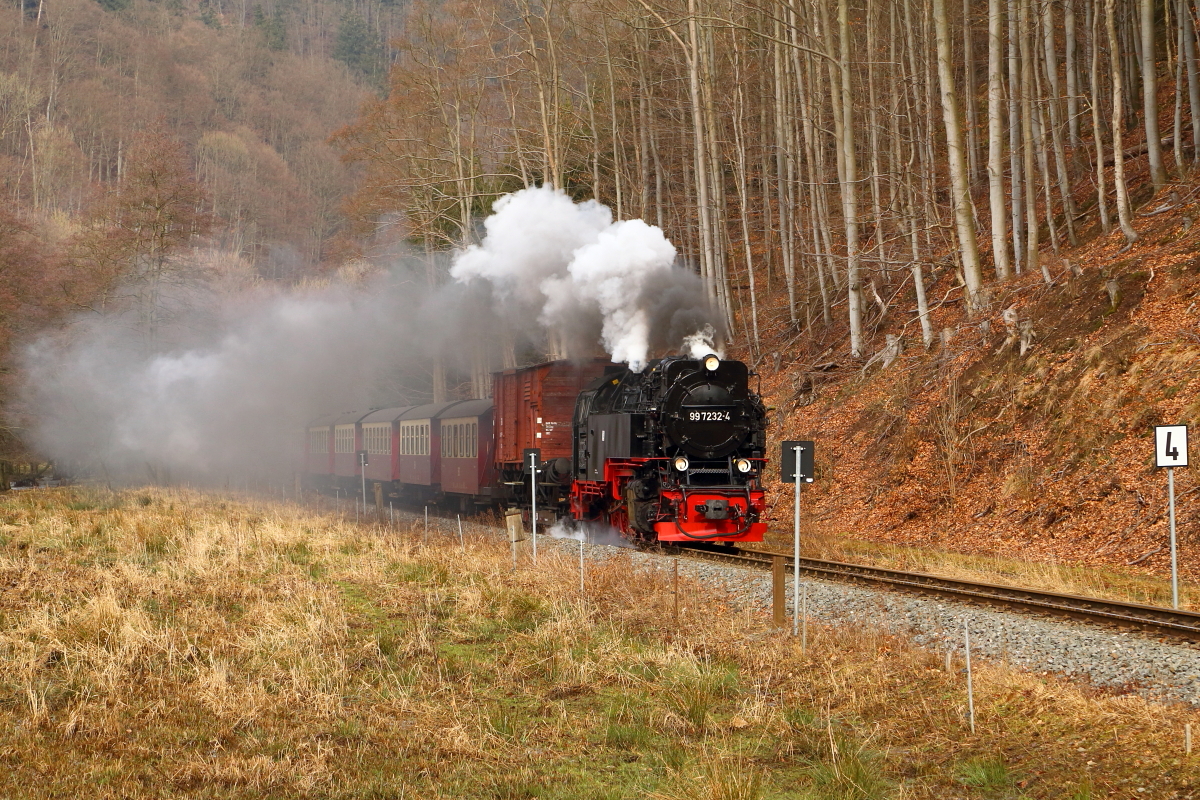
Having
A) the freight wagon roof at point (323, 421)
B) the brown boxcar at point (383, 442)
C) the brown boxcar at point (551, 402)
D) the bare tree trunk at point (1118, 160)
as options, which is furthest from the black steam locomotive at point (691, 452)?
the freight wagon roof at point (323, 421)

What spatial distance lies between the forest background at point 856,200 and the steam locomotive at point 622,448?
3.78 metres

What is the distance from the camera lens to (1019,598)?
11.8m

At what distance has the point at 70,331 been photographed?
124ft

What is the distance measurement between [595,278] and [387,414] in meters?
13.7

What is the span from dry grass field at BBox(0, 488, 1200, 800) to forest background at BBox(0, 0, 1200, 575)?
7755 mm

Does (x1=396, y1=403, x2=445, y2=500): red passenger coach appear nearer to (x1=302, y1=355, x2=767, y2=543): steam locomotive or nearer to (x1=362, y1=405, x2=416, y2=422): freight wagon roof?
(x1=362, y1=405, x2=416, y2=422): freight wagon roof

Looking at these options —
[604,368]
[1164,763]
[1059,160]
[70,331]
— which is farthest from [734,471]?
[70,331]

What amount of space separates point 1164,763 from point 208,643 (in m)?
7.67

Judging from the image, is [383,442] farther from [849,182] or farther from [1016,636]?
[1016,636]

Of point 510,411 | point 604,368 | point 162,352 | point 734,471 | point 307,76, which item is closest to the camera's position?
point 734,471

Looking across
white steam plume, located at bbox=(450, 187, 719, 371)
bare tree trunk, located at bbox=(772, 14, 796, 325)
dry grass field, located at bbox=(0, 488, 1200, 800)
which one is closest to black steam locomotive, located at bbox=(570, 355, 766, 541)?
white steam plume, located at bbox=(450, 187, 719, 371)

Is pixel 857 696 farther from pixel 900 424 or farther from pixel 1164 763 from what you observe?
pixel 900 424

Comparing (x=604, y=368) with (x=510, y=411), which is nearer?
(x=604, y=368)

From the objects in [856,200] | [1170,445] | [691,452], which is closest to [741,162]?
[856,200]
